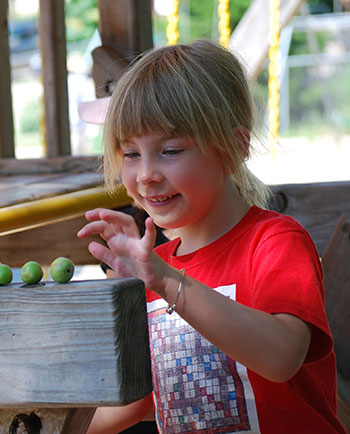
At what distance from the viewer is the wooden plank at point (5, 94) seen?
2771mm

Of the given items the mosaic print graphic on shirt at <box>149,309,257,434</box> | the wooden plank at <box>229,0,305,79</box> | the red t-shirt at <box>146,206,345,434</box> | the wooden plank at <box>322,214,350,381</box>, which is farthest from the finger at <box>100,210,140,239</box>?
the wooden plank at <box>229,0,305,79</box>

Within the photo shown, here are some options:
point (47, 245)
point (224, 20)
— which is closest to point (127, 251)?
point (47, 245)

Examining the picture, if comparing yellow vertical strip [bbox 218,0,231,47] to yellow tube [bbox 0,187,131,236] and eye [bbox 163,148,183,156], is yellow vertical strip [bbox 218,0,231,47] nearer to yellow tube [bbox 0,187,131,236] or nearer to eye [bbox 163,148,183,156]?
yellow tube [bbox 0,187,131,236]

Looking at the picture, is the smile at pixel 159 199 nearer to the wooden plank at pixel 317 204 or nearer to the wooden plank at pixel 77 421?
the wooden plank at pixel 77 421

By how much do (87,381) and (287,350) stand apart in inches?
Result: 17.8

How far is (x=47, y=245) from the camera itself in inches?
97.0

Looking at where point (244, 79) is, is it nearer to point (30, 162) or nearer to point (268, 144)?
point (268, 144)

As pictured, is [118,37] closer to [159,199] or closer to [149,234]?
[159,199]

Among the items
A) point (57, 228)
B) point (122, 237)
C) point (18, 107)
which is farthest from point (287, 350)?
point (18, 107)

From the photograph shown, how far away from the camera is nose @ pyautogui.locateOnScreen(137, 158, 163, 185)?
1.34 metres

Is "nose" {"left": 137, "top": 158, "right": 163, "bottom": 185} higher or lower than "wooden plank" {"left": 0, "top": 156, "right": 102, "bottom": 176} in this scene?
higher

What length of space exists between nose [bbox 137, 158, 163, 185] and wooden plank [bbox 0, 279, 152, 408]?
1.71ft

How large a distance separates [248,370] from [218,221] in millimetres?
334

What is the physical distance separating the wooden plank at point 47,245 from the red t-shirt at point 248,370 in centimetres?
103
